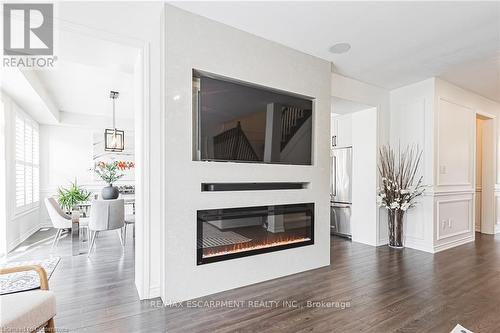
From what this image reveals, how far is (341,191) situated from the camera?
16.7ft

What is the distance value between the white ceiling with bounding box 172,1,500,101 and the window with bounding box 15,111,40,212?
14.0ft

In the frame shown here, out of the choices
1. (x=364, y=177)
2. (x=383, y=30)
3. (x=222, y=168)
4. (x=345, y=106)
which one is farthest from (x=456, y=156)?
(x=222, y=168)

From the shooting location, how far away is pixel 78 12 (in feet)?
7.58

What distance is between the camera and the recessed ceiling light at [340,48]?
3.20 meters

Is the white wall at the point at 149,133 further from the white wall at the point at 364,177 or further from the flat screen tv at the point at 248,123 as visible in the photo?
the white wall at the point at 364,177

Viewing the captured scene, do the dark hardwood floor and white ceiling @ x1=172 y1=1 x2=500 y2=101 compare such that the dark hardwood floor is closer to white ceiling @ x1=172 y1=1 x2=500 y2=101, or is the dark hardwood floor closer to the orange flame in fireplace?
the orange flame in fireplace

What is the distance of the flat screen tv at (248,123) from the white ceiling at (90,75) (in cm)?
85

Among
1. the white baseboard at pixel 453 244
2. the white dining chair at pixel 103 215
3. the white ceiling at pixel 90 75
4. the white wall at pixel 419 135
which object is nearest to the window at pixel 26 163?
the white ceiling at pixel 90 75

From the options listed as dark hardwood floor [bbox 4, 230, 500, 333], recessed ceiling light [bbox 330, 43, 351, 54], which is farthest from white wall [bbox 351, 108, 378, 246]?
recessed ceiling light [bbox 330, 43, 351, 54]

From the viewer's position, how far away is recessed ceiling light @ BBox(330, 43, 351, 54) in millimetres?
3201

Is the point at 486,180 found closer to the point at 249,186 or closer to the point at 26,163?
the point at 249,186

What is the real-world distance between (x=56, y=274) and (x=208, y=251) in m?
1.93

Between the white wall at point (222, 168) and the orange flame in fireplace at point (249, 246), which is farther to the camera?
the orange flame in fireplace at point (249, 246)

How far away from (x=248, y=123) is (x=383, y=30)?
1.74 metres
